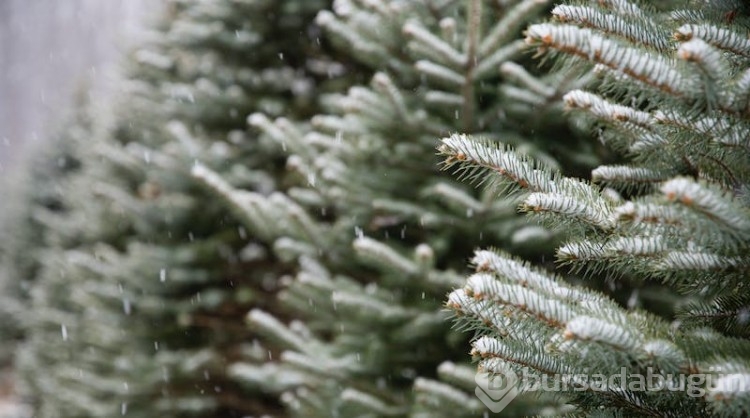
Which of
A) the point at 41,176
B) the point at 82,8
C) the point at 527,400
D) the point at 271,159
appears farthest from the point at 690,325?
the point at 82,8

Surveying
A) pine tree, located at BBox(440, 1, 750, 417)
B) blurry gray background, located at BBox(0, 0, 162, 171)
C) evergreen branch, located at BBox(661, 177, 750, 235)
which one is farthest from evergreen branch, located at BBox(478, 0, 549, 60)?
blurry gray background, located at BBox(0, 0, 162, 171)

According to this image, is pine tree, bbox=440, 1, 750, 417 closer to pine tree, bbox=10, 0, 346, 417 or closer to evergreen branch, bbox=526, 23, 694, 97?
evergreen branch, bbox=526, 23, 694, 97

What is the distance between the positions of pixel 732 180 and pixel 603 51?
511 mm

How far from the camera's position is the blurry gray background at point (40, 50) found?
31.0 metres

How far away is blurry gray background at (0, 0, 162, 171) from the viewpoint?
31016mm

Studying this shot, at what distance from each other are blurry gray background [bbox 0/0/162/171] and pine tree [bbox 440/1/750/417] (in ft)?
112

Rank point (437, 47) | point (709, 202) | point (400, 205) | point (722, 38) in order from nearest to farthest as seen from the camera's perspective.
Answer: point (709, 202) < point (722, 38) < point (437, 47) < point (400, 205)

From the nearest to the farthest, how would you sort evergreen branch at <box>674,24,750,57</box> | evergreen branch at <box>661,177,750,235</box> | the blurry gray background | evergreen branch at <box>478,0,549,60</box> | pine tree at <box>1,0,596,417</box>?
evergreen branch at <box>661,177,750,235</box>, evergreen branch at <box>674,24,750,57</box>, evergreen branch at <box>478,0,549,60</box>, pine tree at <box>1,0,596,417</box>, the blurry gray background

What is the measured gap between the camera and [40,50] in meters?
31.7

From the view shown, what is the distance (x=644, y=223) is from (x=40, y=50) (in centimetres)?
3799

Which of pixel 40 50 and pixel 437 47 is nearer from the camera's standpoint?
pixel 437 47

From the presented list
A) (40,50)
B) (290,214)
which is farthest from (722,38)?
(40,50)

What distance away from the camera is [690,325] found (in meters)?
1.33

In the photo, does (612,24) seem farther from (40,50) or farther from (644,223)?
(40,50)
